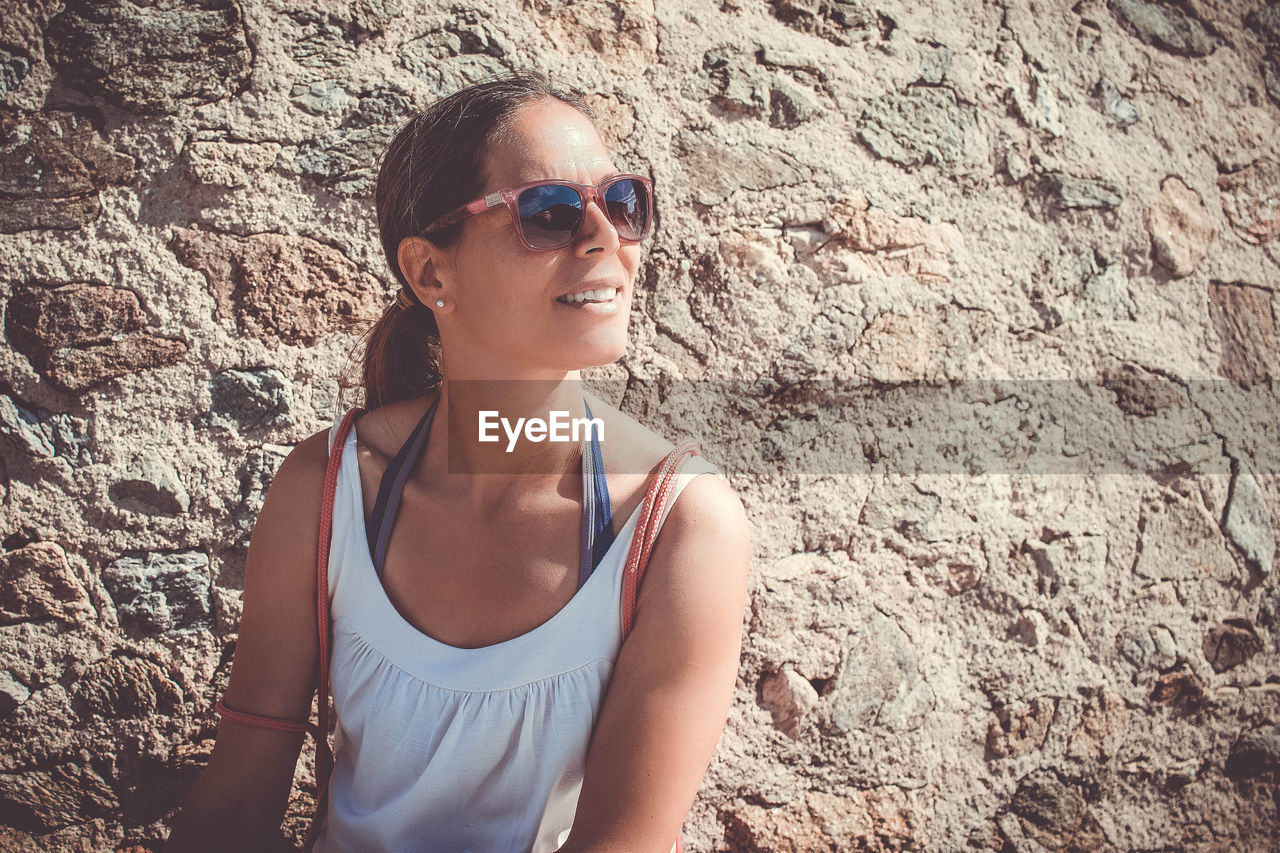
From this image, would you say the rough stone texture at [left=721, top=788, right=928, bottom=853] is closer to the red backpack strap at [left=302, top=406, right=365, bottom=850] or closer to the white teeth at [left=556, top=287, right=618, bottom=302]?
the red backpack strap at [left=302, top=406, right=365, bottom=850]

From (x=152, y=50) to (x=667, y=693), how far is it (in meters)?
1.73

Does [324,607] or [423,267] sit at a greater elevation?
[423,267]

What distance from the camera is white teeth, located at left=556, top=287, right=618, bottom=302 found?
1.41 m

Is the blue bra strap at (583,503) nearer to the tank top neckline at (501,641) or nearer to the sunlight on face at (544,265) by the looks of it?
the tank top neckline at (501,641)

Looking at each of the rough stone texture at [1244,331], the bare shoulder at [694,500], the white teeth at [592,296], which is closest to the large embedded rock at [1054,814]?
the rough stone texture at [1244,331]

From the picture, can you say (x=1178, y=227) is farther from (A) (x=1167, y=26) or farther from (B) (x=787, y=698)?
(B) (x=787, y=698)

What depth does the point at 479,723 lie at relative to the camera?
135cm

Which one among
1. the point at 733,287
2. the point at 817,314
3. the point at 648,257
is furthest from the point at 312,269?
the point at 817,314

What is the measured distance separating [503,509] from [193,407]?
820 millimetres

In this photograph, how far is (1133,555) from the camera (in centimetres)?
234

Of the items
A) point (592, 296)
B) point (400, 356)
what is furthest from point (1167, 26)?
point (400, 356)

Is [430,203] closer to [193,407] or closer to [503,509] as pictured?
[503,509]

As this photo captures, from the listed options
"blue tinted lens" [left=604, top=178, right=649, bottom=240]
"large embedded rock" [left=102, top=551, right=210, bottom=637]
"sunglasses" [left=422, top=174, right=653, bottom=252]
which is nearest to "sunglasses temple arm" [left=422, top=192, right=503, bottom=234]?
"sunglasses" [left=422, top=174, right=653, bottom=252]

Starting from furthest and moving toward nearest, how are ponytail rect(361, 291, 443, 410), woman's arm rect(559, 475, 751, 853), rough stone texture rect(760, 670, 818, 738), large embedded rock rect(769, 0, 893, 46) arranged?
1. large embedded rock rect(769, 0, 893, 46)
2. rough stone texture rect(760, 670, 818, 738)
3. ponytail rect(361, 291, 443, 410)
4. woman's arm rect(559, 475, 751, 853)
